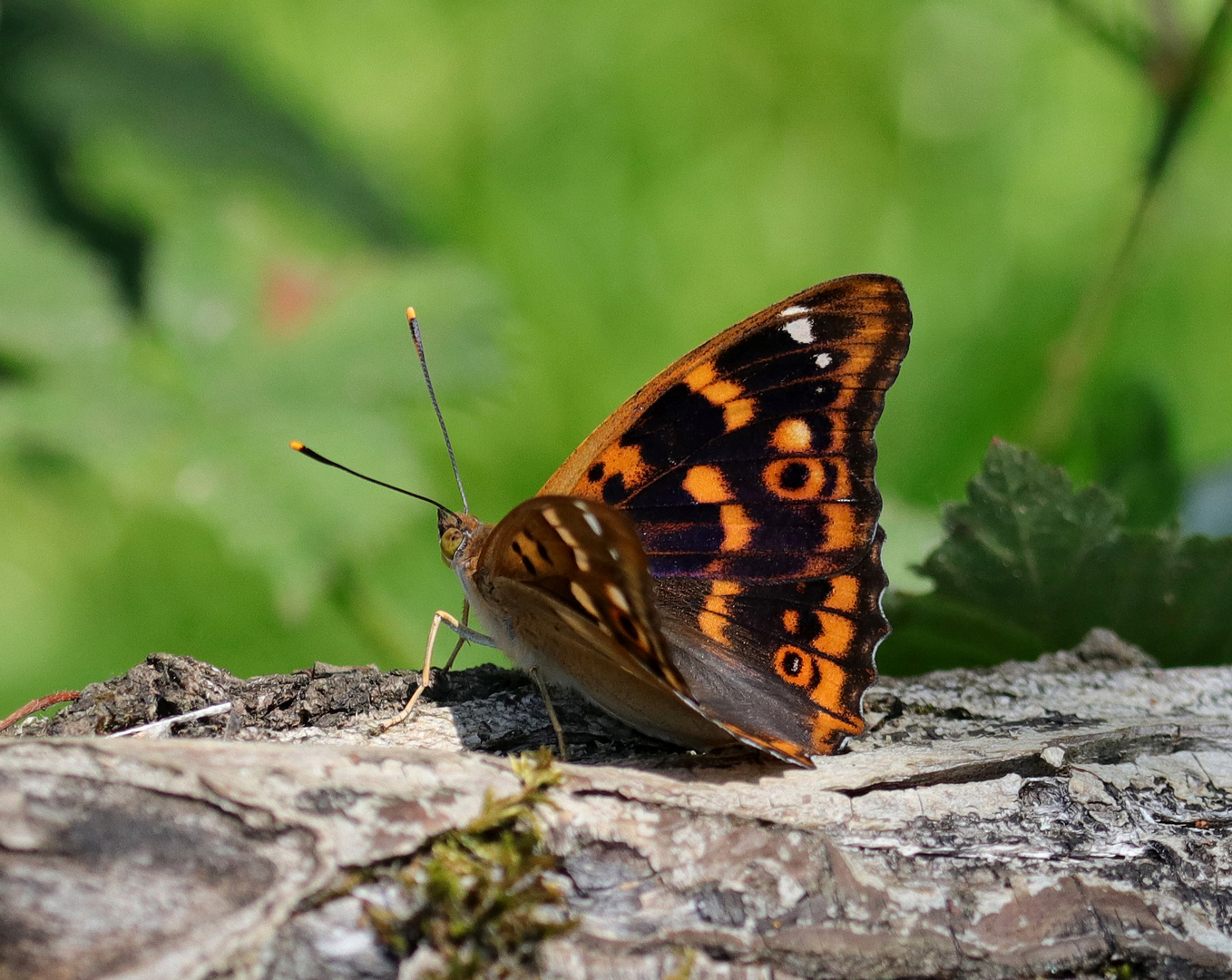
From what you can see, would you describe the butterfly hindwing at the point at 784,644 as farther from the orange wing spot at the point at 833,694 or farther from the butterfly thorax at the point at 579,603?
the butterfly thorax at the point at 579,603

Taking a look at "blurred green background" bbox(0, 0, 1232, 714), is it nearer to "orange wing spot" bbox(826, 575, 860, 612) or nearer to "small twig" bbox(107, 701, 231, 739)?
"orange wing spot" bbox(826, 575, 860, 612)

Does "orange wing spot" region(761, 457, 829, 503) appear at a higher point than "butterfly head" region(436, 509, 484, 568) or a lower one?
lower

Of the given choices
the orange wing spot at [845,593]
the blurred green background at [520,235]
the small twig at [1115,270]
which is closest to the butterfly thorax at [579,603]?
the orange wing spot at [845,593]

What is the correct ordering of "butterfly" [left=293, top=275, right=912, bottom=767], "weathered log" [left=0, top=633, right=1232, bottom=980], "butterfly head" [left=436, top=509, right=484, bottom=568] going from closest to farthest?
"weathered log" [left=0, top=633, right=1232, bottom=980] < "butterfly" [left=293, top=275, right=912, bottom=767] < "butterfly head" [left=436, top=509, right=484, bottom=568]

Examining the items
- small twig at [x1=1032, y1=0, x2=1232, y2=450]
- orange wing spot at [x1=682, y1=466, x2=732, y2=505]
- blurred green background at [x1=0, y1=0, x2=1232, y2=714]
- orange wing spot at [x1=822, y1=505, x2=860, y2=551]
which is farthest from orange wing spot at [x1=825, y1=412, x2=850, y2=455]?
small twig at [x1=1032, y1=0, x2=1232, y2=450]

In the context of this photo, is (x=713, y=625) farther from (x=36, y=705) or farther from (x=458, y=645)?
(x=36, y=705)

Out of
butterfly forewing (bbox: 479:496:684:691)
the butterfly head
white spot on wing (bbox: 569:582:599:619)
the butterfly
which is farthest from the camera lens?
the butterfly head

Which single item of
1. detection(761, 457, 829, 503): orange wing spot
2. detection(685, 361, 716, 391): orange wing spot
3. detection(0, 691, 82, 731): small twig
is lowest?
detection(0, 691, 82, 731): small twig
